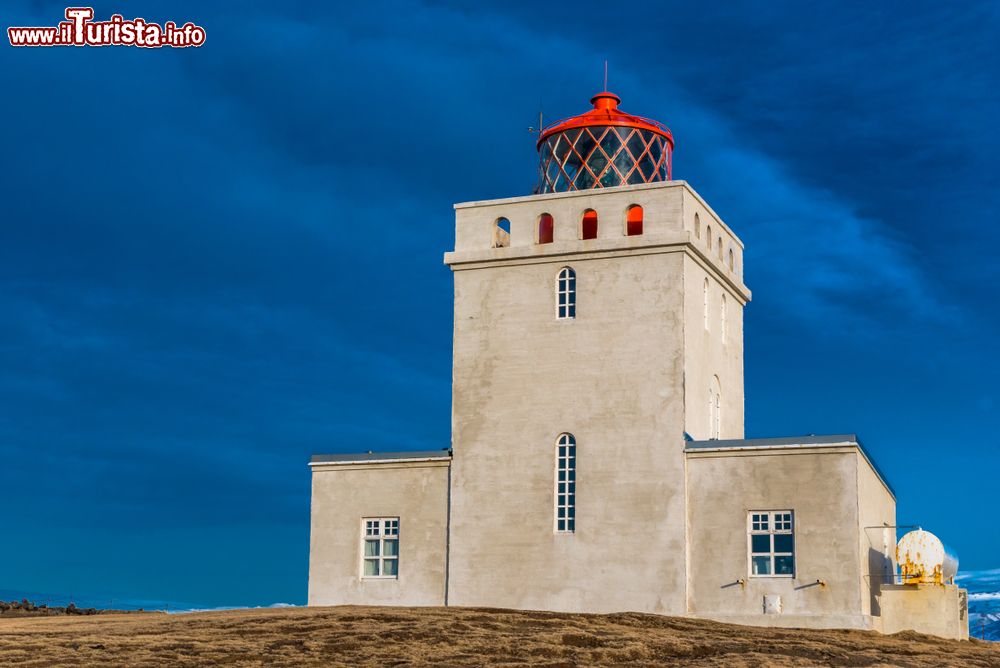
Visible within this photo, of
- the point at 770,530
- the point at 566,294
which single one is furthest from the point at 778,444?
the point at 566,294

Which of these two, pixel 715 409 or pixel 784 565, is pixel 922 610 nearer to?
pixel 784 565

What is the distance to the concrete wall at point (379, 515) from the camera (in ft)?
107

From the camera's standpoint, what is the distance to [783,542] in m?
29.3

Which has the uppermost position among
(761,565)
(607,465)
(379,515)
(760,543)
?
(607,465)

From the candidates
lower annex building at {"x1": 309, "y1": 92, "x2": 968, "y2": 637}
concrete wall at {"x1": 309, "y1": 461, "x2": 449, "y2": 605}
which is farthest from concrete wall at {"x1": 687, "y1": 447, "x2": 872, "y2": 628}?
concrete wall at {"x1": 309, "y1": 461, "x2": 449, "y2": 605}

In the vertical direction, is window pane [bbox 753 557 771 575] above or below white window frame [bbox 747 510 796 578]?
below

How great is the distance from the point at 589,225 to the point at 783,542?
8.93 metres

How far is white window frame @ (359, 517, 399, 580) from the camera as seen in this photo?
3312 centimetres

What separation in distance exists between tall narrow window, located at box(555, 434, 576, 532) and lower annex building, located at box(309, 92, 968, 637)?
35 millimetres

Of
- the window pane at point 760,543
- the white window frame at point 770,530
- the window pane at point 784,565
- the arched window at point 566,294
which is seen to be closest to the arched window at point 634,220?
the arched window at point 566,294

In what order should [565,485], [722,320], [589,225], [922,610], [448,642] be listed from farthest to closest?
[722,320]
[589,225]
[565,485]
[922,610]
[448,642]

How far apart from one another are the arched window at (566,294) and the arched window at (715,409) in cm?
409

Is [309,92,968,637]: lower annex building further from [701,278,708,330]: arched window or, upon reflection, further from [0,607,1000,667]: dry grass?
[0,607,1000,667]: dry grass

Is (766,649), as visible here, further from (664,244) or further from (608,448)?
(664,244)
